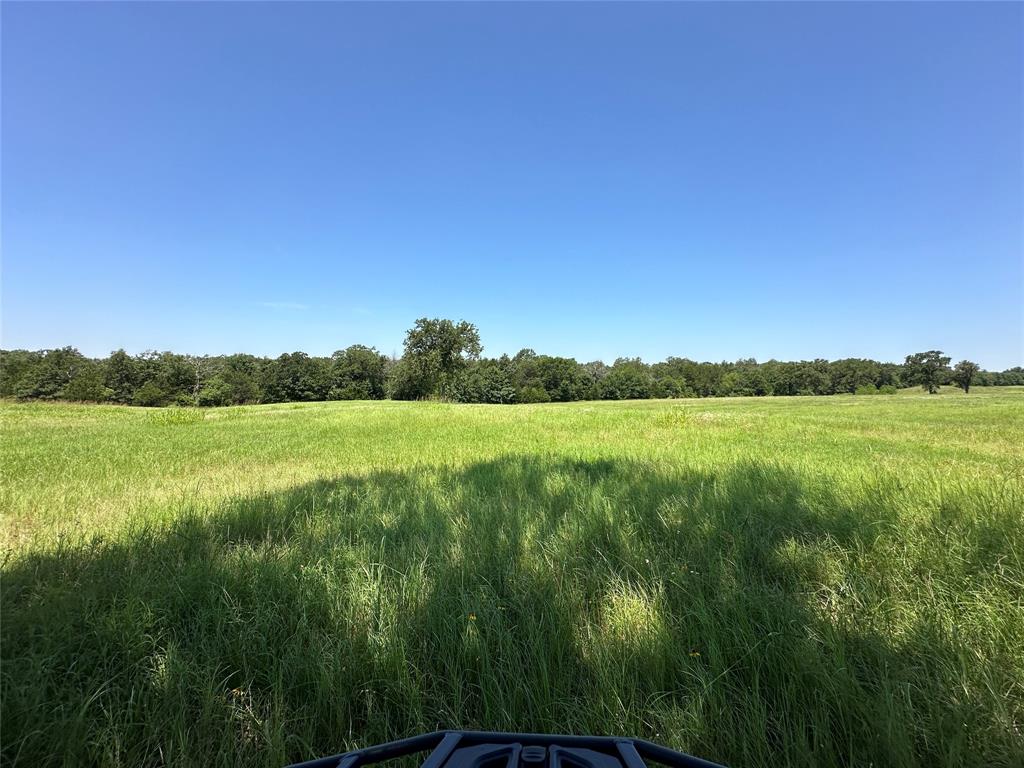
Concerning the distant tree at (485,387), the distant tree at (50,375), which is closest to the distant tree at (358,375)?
the distant tree at (485,387)

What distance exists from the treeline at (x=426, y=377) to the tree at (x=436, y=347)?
0.17m

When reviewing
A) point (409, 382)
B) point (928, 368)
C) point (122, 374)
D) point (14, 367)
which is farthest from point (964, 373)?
point (14, 367)

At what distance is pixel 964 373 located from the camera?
3137 inches

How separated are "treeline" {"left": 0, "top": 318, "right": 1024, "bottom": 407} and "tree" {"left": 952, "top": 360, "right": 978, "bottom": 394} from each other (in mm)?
240

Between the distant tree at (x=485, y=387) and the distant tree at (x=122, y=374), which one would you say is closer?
the distant tree at (x=122, y=374)

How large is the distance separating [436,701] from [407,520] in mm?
2608

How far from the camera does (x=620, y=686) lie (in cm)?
196

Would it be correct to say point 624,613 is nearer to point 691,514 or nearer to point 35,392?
point 691,514

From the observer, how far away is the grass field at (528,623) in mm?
1718

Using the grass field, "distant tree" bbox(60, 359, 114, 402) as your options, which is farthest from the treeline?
the grass field

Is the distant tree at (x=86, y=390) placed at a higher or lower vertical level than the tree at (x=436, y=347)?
lower

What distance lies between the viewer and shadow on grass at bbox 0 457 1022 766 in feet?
5.56

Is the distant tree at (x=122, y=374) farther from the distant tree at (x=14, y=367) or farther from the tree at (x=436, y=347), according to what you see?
the tree at (x=436, y=347)

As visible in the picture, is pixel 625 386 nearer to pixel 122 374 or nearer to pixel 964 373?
pixel 964 373
